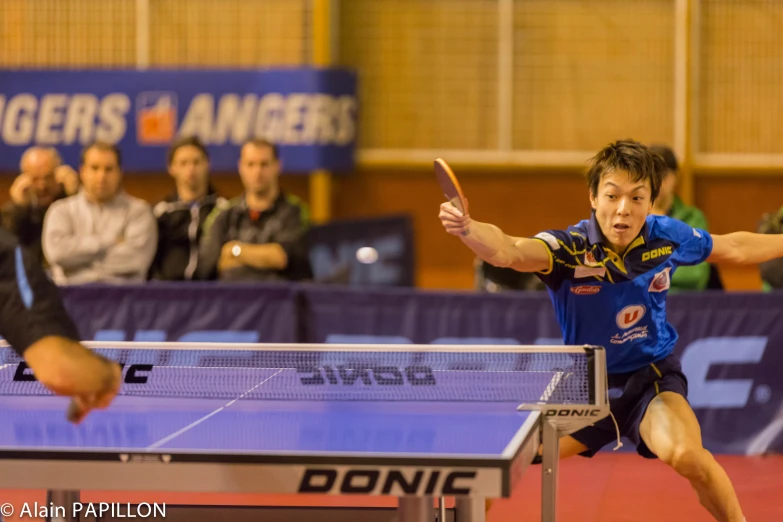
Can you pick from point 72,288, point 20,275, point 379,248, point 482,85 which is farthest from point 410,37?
point 20,275

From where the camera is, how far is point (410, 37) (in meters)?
11.7

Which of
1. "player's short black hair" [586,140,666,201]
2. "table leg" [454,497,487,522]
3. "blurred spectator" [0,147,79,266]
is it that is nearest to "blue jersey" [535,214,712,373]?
"player's short black hair" [586,140,666,201]

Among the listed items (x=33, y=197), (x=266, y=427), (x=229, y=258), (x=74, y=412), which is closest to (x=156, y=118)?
(x=33, y=197)

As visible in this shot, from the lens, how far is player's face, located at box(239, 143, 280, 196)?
729 centimetres

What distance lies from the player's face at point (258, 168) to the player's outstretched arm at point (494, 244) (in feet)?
11.3

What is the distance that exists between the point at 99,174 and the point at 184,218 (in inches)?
24.4

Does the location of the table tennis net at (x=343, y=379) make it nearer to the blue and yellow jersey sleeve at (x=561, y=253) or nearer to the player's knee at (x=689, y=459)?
the blue and yellow jersey sleeve at (x=561, y=253)

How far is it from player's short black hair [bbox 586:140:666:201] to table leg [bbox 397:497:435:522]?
1544 mm

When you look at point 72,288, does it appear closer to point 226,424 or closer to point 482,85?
point 226,424

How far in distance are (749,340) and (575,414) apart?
314 cm

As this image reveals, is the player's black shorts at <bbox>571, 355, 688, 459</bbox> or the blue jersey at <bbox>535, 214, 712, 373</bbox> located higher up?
the blue jersey at <bbox>535, 214, 712, 373</bbox>

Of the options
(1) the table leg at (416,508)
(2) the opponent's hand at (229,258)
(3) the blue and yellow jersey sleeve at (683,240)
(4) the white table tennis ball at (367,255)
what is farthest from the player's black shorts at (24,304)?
(4) the white table tennis ball at (367,255)

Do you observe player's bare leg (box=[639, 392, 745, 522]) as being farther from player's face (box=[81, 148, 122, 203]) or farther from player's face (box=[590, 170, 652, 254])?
player's face (box=[81, 148, 122, 203])

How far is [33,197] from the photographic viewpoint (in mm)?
7910
